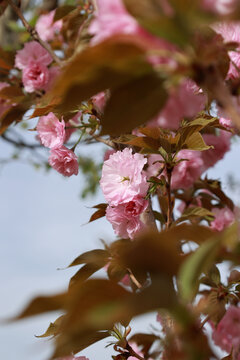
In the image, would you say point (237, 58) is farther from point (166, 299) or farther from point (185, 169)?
point (166, 299)

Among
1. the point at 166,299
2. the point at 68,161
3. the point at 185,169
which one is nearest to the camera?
the point at 166,299

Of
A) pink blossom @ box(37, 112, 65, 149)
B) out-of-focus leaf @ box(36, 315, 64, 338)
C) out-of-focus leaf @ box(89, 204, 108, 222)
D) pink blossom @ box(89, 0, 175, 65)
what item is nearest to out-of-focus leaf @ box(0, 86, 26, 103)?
pink blossom @ box(37, 112, 65, 149)

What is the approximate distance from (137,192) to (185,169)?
0.47m

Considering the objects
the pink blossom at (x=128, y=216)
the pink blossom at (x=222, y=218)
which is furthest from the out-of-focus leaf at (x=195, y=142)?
the pink blossom at (x=222, y=218)

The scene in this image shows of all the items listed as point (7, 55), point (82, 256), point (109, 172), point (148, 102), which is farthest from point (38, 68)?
point (148, 102)

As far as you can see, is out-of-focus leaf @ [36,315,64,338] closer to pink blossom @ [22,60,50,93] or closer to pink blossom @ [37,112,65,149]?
pink blossom @ [37,112,65,149]

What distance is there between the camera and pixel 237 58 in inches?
34.3

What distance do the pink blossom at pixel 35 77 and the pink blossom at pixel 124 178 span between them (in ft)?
1.71

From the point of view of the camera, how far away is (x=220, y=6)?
0.98 feet

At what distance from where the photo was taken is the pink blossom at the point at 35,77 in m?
1.33

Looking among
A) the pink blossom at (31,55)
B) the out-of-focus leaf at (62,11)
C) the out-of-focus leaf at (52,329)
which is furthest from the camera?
the pink blossom at (31,55)

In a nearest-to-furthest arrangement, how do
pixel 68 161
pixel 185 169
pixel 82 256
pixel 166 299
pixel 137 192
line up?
pixel 166 299 < pixel 82 256 < pixel 137 192 < pixel 68 161 < pixel 185 169

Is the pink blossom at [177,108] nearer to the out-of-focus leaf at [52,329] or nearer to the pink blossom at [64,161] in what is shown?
the out-of-focus leaf at [52,329]

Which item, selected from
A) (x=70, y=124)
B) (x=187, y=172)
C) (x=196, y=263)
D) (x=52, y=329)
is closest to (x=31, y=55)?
(x=70, y=124)
